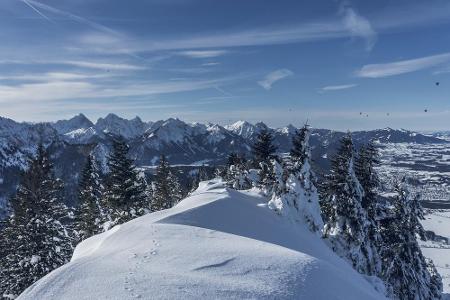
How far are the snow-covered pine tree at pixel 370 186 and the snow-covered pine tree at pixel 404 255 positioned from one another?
3.74 ft

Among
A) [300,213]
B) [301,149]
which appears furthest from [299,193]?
[301,149]

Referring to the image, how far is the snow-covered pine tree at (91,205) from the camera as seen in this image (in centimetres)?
3288

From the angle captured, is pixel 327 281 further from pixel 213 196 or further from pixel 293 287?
pixel 213 196

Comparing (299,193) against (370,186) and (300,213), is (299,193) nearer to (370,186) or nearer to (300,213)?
(300,213)

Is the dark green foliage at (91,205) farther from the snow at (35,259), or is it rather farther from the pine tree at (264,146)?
the pine tree at (264,146)

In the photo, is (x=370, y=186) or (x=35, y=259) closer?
(x=35, y=259)

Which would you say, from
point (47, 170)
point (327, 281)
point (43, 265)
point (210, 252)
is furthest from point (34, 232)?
point (327, 281)

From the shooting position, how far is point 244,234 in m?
14.4

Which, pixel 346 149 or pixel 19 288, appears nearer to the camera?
pixel 19 288

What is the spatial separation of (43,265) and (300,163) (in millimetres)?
17039


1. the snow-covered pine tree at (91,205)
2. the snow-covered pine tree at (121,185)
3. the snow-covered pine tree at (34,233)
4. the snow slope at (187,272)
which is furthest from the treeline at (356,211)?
the snow-covered pine tree at (34,233)

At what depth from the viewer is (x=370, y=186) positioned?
29.6 metres

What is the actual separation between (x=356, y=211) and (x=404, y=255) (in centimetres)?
662

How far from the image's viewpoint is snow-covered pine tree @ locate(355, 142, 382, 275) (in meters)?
27.7
